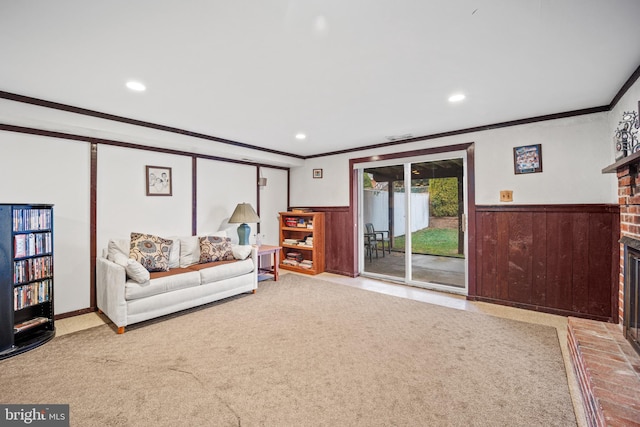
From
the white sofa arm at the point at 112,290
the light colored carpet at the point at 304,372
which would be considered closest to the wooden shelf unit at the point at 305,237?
the light colored carpet at the point at 304,372

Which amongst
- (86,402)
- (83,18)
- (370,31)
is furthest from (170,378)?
(370,31)

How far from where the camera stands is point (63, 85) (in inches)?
96.9

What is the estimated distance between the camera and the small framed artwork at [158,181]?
3986 mm

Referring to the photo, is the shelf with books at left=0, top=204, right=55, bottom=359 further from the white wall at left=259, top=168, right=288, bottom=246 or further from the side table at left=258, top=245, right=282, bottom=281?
the white wall at left=259, top=168, right=288, bottom=246

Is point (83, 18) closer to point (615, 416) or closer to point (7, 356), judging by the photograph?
point (7, 356)

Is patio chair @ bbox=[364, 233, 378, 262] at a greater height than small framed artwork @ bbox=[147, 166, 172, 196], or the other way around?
small framed artwork @ bbox=[147, 166, 172, 196]

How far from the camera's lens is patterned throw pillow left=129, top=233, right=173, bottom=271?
3.33 metres

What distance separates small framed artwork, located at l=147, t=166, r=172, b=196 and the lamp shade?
100 centimetres

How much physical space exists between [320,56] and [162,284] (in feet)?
9.09

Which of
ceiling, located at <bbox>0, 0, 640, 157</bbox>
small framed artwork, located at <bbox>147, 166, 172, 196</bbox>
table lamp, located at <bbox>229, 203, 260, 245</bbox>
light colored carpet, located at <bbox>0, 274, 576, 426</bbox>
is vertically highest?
ceiling, located at <bbox>0, 0, 640, 157</bbox>

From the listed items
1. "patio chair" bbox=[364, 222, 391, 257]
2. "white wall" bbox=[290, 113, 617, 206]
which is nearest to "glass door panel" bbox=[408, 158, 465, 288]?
"white wall" bbox=[290, 113, 617, 206]

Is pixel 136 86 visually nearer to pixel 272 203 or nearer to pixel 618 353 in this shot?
pixel 272 203

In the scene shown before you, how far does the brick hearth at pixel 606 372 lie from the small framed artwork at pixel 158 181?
4.73 metres

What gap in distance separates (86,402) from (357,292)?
3143mm
